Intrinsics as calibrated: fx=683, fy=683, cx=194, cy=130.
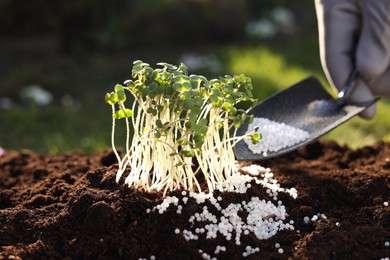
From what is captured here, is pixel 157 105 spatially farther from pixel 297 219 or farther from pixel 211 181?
pixel 297 219

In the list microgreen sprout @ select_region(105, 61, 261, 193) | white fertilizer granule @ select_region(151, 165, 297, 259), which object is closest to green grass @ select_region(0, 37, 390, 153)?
microgreen sprout @ select_region(105, 61, 261, 193)

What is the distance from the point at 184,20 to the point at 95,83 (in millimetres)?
1351

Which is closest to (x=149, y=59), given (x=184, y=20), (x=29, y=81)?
(x=184, y=20)

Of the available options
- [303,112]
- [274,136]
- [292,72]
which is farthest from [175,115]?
[292,72]

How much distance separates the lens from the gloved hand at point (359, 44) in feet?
9.56

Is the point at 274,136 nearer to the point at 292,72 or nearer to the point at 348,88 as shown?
the point at 348,88

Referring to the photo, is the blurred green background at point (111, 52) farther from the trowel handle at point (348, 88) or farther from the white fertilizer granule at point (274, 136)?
the white fertilizer granule at point (274, 136)

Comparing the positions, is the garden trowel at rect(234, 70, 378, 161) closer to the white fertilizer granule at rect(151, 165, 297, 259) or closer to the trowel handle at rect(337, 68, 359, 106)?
the trowel handle at rect(337, 68, 359, 106)

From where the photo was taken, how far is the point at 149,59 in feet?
19.4

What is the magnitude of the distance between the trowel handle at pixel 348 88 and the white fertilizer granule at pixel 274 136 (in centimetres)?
28

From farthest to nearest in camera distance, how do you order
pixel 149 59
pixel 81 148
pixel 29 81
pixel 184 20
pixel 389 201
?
pixel 184 20 < pixel 149 59 < pixel 29 81 < pixel 81 148 < pixel 389 201

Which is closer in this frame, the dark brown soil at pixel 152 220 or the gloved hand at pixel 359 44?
the dark brown soil at pixel 152 220

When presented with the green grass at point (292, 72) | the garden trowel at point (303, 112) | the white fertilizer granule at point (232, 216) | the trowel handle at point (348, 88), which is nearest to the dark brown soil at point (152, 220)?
the white fertilizer granule at point (232, 216)

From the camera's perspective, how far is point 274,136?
2.72 metres
